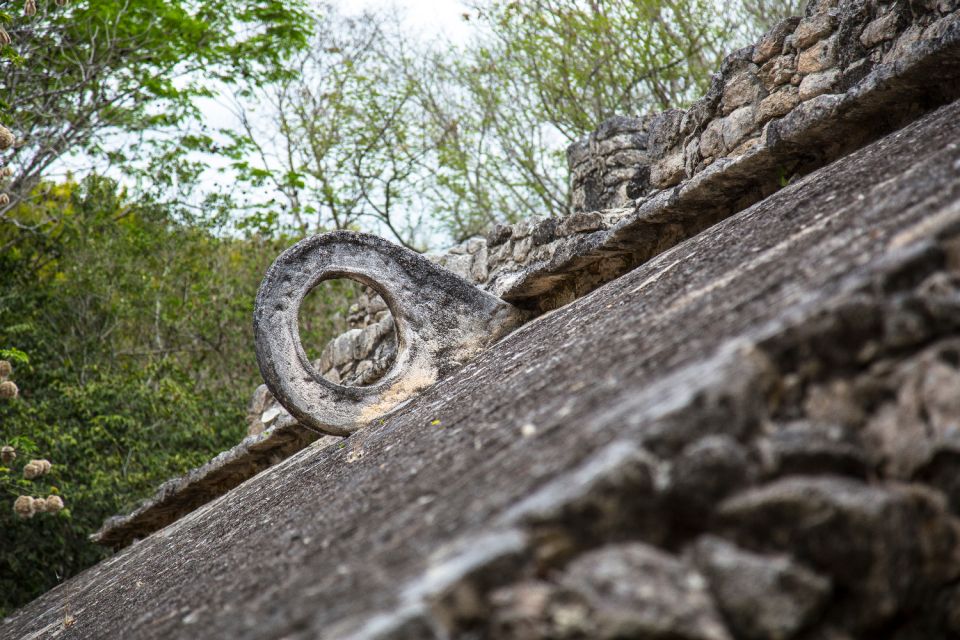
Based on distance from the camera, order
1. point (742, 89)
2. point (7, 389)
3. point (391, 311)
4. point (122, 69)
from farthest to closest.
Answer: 1. point (122, 69)
2. point (7, 389)
3. point (742, 89)
4. point (391, 311)

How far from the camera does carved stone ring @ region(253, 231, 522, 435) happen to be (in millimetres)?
3980

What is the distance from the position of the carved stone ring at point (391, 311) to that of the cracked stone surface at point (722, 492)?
6.68 feet

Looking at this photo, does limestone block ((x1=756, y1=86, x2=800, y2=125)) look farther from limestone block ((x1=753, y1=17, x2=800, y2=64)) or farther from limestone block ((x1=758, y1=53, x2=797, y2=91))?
limestone block ((x1=753, y1=17, x2=800, y2=64))

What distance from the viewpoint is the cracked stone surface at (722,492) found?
120 centimetres

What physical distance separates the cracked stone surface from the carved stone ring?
2035 millimetres

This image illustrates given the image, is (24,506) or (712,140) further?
(24,506)

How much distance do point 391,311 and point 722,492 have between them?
3.17 m

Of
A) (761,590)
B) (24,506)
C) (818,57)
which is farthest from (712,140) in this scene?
(24,506)

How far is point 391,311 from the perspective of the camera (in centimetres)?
435

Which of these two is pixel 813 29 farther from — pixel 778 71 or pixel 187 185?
pixel 187 185

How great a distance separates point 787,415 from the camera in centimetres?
138

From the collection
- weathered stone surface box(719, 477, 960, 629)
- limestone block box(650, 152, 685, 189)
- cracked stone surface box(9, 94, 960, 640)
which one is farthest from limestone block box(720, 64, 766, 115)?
weathered stone surface box(719, 477, 960, 629)

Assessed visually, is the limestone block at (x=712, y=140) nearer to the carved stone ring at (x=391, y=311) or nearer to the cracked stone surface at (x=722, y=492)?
the carved stone ring at (x=391, y=311)

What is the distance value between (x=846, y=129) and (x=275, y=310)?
236 cm
